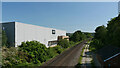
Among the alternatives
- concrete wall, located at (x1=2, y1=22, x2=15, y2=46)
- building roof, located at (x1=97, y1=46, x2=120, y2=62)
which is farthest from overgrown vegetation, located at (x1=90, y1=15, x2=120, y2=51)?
concrete wall, located at (x1=2, y1=22, x2=15, y2=46)

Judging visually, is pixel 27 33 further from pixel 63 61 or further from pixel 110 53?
pixel 110 53

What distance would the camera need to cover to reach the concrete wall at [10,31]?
1625cm

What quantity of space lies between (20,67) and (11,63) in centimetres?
168

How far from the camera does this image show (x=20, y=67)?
12.0 m

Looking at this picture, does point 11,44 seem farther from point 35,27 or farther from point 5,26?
point 35,27

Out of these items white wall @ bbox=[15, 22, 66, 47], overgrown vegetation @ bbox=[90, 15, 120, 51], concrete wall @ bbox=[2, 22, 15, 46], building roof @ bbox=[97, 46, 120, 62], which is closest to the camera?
building roof @ bbox=[97, 46, 120, 62]

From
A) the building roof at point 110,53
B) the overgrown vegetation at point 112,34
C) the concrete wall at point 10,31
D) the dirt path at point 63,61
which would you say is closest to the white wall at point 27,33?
the concrete wall at point 10,31

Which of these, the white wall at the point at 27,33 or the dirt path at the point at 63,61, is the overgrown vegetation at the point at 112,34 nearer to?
the dirt path at the point at 63,61

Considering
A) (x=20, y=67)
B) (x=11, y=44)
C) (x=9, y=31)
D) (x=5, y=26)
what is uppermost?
(x=5, y=26)

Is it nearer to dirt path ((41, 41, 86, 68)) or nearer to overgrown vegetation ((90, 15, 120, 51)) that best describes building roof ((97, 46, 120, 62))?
overgrown vegetation ((90, 15, 120, 51))

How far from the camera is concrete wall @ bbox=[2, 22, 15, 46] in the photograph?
1625 cm

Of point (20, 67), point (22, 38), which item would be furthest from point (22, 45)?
point (20, 67)

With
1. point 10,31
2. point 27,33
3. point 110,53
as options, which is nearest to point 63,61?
point 110,53

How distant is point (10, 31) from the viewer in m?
16.5
